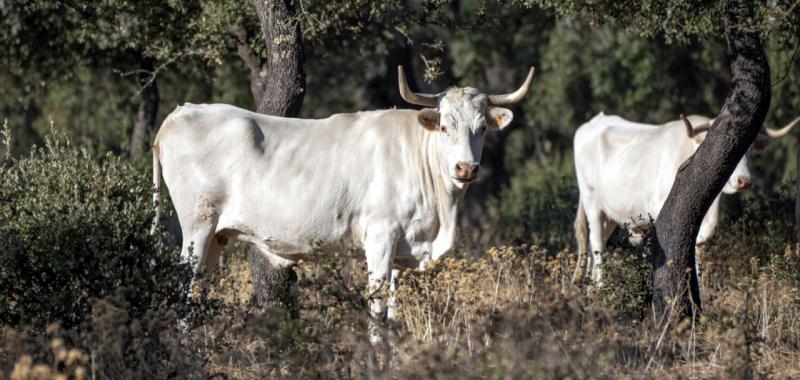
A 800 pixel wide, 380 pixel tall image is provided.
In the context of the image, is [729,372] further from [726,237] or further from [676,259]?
[726,237]

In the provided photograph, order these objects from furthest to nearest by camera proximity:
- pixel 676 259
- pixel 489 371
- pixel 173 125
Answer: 1. pixel 173 125
2. pixel 676 259
3. pixel 489 371

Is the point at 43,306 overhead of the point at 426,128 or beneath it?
beneath

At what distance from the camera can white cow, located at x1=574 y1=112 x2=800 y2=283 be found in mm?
11367

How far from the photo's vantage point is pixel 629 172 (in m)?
12.1

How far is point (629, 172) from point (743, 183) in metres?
1.30

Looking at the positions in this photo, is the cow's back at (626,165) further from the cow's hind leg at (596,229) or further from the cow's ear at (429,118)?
the cow's ear at (429,118)

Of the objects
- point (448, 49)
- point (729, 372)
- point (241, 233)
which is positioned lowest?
point (729, 372)

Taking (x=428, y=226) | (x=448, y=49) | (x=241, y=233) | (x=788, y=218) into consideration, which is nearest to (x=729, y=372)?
(x=428, y=226)

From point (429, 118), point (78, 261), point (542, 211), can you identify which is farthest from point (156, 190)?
point (542, 211)

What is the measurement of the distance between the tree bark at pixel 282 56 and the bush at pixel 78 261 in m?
2.03

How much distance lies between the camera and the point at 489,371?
18.6 ft

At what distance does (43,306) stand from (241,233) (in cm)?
195

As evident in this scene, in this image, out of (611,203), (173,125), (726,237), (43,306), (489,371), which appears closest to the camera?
(489,371)

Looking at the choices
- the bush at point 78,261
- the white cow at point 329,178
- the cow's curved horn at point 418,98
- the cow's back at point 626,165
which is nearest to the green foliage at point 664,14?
the cow's curved horn at point 418,98
